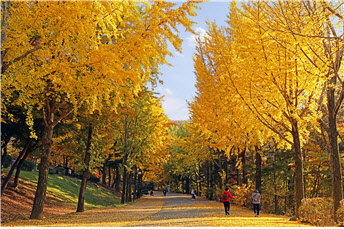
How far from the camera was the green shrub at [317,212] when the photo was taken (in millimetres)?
9969

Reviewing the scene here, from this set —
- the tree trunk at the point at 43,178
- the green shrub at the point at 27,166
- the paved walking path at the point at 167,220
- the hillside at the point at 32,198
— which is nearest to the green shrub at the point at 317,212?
the paved walking path at the point at 167,220

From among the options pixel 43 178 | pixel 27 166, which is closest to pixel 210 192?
pixel 27 166

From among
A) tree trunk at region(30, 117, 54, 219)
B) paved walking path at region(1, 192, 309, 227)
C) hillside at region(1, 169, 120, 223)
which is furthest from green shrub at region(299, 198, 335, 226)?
hillside at region(1, 169, 120, 223)

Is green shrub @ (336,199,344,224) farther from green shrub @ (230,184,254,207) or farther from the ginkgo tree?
green shrub @ (230,184,254,207)

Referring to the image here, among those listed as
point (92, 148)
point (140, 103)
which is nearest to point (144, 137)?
point (140, 103)

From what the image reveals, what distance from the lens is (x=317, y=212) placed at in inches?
399

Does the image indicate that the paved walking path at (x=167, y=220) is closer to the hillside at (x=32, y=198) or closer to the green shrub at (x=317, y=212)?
the green shrub at (x=317, y=212)

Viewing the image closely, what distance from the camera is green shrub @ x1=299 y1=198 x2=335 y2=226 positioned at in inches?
392

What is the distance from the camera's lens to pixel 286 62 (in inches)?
404

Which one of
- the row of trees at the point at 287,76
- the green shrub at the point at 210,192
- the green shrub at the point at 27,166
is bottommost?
the green shrub at the point at 210,192

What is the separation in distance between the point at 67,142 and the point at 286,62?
1305cm

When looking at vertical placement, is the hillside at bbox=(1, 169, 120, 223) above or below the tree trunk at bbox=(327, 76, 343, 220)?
below

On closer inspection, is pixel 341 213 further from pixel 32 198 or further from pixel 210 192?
pixel 210 192

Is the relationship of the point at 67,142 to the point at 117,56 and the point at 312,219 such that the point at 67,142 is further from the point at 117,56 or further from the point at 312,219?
the point at 312,219
